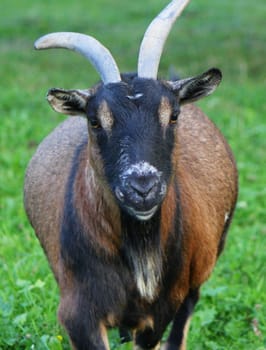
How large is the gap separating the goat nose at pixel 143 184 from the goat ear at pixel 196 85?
674mm

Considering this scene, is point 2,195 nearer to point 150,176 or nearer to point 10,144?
point 10,144

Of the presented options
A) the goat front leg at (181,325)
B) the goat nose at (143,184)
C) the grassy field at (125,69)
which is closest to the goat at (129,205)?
the goat nose at (143,184)

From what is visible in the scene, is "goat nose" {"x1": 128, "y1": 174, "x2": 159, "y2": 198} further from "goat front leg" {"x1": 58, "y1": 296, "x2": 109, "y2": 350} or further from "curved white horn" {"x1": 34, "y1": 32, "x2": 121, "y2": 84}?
"goat front leg" {"x1": 58, "y1": 296, "x2": 109, "y2": 350}

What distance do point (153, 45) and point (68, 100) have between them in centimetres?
54

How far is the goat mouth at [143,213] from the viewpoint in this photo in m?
4.62

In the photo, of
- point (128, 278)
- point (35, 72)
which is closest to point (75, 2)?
point (35, 72)

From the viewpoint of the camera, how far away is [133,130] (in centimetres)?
473

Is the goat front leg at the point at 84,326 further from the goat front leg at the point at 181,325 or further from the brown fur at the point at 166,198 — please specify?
the goat front leg at the point at 181,325

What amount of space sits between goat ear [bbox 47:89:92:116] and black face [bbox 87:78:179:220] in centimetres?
6

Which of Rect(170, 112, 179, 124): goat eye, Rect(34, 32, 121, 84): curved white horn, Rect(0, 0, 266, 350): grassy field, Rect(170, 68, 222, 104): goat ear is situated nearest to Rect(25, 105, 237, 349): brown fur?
Rect(170, 112, 179, 124): goat eye

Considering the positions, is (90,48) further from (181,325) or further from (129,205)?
(181,325)

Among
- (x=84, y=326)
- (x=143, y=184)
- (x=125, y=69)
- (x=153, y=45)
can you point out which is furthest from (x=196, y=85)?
(x=125, y=69)

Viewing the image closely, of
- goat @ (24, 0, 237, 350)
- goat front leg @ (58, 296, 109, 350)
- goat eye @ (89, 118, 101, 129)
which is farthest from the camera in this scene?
goat front leg @ (58, 296, 109, 350)

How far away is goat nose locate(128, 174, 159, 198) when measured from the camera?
4.52m
